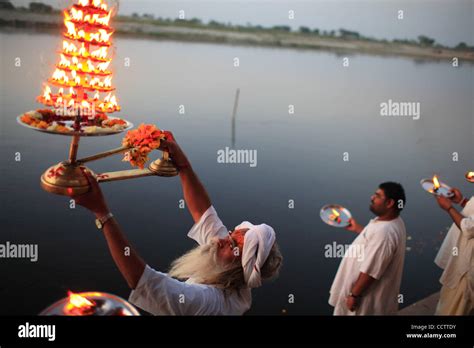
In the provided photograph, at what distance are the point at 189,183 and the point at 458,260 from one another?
2175mm

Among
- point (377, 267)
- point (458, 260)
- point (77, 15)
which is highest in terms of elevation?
point (77, 15)

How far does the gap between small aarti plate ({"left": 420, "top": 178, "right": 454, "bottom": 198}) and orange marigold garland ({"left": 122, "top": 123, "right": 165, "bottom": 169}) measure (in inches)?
84.9

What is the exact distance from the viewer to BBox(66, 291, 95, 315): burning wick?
6.29 ft

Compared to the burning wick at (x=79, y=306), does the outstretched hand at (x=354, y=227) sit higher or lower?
lower

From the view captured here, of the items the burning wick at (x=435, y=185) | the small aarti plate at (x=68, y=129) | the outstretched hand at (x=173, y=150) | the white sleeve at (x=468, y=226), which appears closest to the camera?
the small aarti plate at (x=68, y=129)

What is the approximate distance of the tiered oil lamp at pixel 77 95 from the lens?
2.09m

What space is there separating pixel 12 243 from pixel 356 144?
8.34ft

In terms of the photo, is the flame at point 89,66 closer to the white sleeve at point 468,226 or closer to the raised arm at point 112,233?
the raised arm at point 112,233

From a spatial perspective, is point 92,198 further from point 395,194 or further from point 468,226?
point 468,226

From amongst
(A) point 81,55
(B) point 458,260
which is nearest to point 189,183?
(A) point 81,55

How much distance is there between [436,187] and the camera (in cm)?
355

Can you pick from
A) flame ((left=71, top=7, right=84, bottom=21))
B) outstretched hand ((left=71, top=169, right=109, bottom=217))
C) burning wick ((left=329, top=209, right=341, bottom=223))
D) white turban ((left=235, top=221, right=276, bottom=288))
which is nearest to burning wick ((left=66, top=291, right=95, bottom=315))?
outstretched hand ((left=71, top=169, right=109, bottom=217))

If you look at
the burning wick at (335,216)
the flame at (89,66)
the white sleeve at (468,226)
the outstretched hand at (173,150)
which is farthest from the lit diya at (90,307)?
the white sleeve at (468,226)

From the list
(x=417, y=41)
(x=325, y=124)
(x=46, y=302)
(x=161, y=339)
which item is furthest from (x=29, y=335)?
(x=417, y=41)
